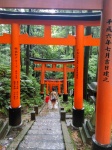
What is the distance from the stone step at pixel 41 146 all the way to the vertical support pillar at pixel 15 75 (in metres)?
2.10

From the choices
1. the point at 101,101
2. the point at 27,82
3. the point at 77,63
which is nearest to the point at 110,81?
the point at 101,101

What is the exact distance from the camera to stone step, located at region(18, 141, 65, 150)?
5391mm

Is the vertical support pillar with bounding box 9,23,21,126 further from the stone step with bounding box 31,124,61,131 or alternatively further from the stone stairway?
the stone stairway

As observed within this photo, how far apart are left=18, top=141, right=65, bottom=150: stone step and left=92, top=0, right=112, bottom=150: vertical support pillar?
153 cm

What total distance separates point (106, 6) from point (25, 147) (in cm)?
434

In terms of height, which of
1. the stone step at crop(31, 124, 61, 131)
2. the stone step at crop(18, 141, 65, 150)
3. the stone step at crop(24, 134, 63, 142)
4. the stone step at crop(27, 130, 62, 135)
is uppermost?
the stone step at crop(18, 141, 65, 150)

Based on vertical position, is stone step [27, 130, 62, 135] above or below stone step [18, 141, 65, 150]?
below

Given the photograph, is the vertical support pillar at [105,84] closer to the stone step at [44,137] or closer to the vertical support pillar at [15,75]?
the stone step at [44,137]

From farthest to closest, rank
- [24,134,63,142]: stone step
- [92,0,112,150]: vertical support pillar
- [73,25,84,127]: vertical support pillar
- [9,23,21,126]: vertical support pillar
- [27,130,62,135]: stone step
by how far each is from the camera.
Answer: [73,25,84,127]: vertical support pillar → [9,23,21,126]: vertical support pillar → [27,130,62,135]: stone step → [24,134,63,142]: stone step → [92,0,112,150]: vertical support pillar

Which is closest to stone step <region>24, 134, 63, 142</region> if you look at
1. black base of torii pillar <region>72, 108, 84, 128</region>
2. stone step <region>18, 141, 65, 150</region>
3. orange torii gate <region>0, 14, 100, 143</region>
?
stone step <region>18, 141, 65, 150</region>

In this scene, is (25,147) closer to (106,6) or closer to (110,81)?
(110,81)

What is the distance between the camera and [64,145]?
561 centimetres

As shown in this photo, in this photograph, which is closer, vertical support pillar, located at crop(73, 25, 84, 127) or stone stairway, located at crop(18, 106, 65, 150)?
stone stairway, located at crop(18, 106, 65, 150)

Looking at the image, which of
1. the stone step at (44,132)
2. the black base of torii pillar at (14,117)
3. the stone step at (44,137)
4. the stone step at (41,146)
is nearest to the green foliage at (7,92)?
the black base of torii pillar at (14,117)
